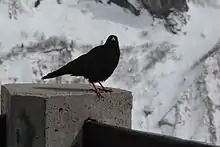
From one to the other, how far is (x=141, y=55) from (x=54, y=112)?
5.62 meters

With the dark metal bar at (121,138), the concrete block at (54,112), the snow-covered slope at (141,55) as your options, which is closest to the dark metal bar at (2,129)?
the concrete block at (54,112)

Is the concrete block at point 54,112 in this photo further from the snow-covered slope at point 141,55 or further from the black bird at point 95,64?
the snow-covered slope at point 141,55

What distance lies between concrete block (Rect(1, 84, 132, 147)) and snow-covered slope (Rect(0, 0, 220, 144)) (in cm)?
438

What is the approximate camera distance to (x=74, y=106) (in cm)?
147

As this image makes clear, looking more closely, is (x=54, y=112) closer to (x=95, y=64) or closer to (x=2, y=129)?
(x=2, y=129)

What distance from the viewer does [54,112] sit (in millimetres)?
1423

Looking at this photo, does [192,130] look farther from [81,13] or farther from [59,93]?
[59,93]

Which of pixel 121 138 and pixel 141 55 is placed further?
pixel 141 55

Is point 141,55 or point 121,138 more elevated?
point 141,55

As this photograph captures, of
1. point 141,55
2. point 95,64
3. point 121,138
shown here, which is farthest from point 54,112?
point 141,55

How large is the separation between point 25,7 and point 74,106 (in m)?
5.75

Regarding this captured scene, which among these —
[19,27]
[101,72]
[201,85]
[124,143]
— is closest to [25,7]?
[19,27]

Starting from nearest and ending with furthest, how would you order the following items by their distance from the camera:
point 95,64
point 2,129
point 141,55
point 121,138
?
point 121,138, point 2,129, point 95,64, point 141,55

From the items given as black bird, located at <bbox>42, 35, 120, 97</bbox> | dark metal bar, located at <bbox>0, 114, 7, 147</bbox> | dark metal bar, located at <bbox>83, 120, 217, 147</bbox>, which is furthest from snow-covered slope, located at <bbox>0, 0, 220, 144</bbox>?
dark metal bar, located at <bbox>83, 120, 217, 147</bbox>
